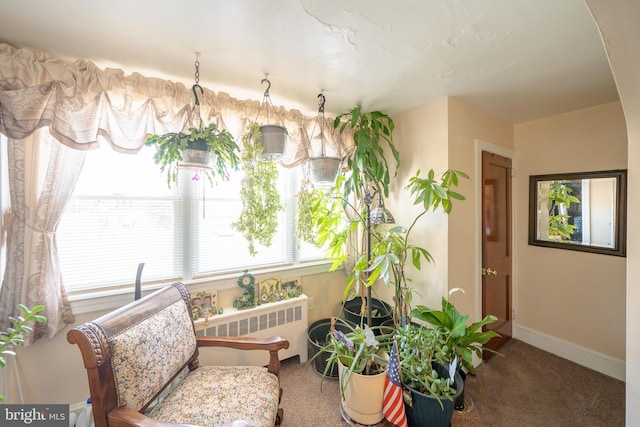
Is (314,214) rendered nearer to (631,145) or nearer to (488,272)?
(488,272)

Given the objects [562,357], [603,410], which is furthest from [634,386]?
[562,357]

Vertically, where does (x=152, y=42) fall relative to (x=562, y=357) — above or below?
above

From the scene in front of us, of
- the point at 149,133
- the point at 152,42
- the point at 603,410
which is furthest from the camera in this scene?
the point at 603,410

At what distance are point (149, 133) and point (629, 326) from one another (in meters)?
2.77

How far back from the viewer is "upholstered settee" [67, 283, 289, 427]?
977 mm

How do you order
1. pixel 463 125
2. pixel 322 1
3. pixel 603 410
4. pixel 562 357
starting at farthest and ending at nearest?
1. pixel 562 357
2. pixel 463 125
3. pixel 603 410
4. pixel 322 1

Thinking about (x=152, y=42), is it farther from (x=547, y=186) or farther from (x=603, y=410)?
(x=603, y=410)

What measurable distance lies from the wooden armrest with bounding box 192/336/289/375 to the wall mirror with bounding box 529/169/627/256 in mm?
2673

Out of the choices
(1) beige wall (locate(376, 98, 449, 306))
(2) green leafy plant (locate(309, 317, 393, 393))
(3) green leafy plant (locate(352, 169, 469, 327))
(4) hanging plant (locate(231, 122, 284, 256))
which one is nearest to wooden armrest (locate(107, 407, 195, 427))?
(2) green leafy plant (locate(309, 317, 393, 393))

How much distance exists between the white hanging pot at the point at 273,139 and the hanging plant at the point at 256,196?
81mm

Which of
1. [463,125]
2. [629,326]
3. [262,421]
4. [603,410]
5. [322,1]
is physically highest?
[322,1]

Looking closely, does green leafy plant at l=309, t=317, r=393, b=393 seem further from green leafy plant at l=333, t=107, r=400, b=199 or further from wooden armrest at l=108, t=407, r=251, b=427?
green leafy plant at l=333, t=107, r=400, b=199

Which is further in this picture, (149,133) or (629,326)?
(149,133)

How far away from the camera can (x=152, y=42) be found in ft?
4.21
